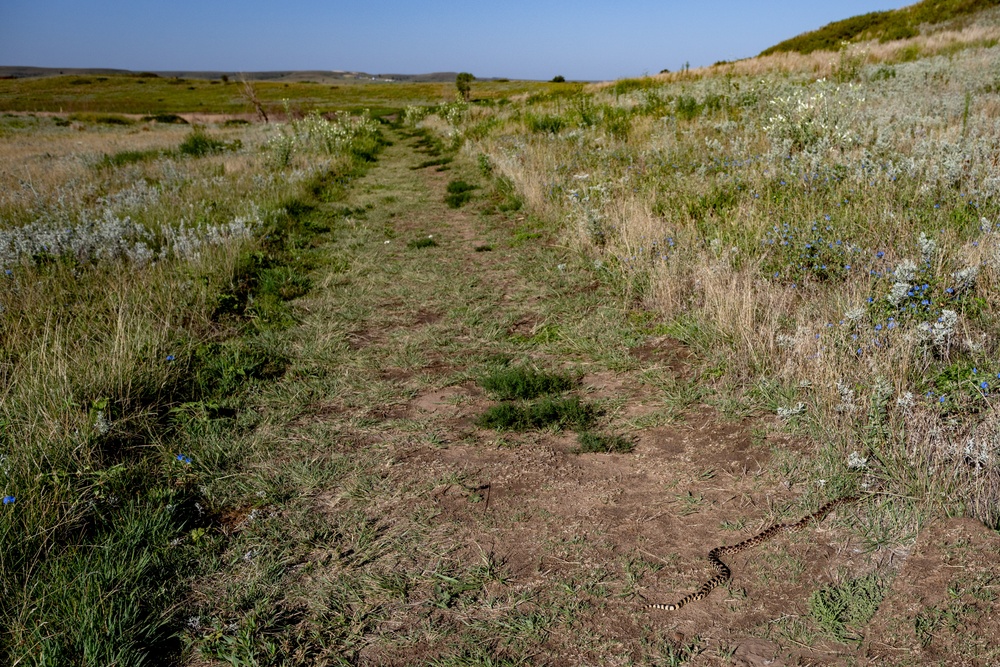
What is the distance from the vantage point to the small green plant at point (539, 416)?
12.1ft

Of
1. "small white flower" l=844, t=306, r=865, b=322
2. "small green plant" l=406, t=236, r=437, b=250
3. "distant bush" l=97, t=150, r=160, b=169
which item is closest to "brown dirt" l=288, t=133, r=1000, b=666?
"small white flower" l=844, t=306, r=865, b=322

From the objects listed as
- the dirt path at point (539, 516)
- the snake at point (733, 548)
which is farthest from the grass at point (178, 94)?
the snake at point (733, 548)

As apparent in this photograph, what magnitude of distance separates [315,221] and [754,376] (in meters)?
7.28

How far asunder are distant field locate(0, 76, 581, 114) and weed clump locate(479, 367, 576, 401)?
61572 mm

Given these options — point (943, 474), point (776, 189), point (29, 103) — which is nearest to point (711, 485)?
point (943, 474)

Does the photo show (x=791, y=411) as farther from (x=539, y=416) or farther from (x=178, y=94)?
(x=178, y=94)

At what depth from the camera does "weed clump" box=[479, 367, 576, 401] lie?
4.08m

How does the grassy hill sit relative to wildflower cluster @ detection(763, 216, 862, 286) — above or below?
above

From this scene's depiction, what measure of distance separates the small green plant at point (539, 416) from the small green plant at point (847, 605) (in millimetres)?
1609

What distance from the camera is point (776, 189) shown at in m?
6.55

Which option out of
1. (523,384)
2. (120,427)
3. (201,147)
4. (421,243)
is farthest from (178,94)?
(523,384)

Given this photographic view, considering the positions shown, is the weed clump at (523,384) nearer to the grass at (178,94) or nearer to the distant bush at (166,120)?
the distant bush at (166,120)

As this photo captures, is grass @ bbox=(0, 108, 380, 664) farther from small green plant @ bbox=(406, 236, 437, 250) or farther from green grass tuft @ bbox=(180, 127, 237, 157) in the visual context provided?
green grass tuft @ bbox=(180, 127, 237, 157)

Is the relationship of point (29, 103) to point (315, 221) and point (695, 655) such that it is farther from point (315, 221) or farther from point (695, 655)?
point (695, 655)
